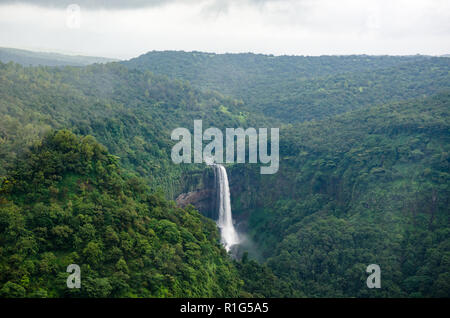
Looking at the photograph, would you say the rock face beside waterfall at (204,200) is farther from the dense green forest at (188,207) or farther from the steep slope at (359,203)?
the steep slope at (359,203)

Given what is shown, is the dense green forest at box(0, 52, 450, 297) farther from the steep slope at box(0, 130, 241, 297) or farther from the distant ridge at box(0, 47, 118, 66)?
the distant ridge at box(0, 47, 118, 66)

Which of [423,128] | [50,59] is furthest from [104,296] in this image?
[50,59]

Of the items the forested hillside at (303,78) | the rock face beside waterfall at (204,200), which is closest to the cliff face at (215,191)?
the rock face beside waterfall at (204,200)

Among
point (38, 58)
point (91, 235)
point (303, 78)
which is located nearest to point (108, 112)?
point (91, 235)
